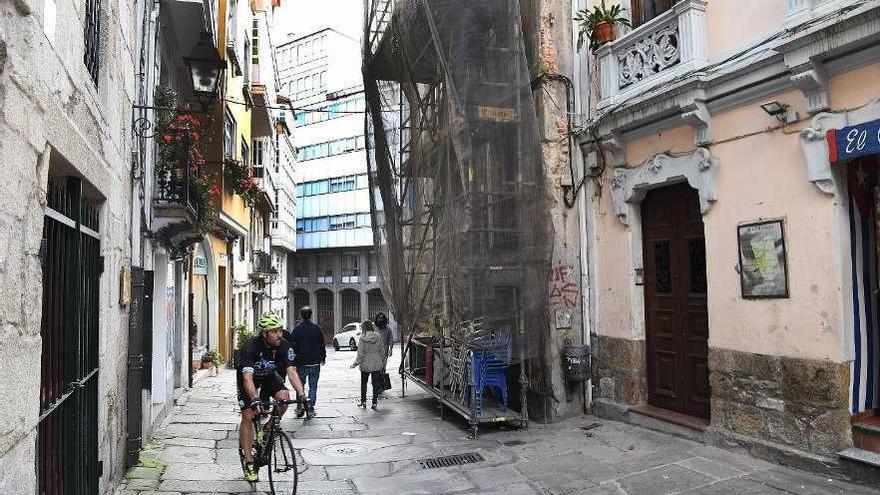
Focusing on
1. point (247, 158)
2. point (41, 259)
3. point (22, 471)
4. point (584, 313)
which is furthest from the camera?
point (247, 158)

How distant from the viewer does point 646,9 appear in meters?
7.95

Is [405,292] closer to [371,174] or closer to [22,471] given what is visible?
[371,174]

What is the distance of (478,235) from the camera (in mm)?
7512

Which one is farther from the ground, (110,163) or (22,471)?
(110,163)

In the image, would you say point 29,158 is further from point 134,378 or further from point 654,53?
point 654,53

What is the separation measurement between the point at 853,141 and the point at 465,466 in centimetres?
479

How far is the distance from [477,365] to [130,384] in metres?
Result: 3.95

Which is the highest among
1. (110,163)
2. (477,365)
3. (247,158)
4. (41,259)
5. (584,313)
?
(247,158)

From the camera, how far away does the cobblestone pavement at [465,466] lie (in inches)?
223

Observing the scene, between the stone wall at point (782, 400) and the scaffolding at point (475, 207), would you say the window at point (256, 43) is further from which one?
the stone wall at point (782, 400)

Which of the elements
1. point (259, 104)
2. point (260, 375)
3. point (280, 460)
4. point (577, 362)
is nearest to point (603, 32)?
point (577, 362)

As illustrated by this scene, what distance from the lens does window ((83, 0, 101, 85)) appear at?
441 cm

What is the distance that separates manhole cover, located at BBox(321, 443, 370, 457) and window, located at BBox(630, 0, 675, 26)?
6.45 metres

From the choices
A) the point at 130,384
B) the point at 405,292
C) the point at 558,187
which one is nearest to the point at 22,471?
the point at 130,384
